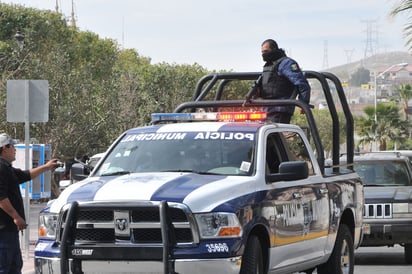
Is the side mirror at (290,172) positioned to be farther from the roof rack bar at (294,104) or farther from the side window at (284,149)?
the roof rack bar at (294,104)

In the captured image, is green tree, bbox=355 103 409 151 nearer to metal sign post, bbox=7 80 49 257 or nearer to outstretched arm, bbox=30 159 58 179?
metal sign post, bbox=7 80 49 257

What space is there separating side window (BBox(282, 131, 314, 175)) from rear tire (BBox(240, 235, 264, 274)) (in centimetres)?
182

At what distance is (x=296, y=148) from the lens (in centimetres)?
1180

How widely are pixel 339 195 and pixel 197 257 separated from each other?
150 inches

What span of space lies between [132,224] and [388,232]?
27.2ft

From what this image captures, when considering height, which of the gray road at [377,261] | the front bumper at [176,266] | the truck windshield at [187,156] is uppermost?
the truck windshield at [187,156]

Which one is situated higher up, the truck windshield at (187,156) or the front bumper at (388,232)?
the truck windshield at (187,156)

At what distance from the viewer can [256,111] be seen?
38.9ft

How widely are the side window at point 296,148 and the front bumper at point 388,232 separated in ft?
15.9

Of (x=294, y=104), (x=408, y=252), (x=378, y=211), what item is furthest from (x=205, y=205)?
(x=408, y=252)

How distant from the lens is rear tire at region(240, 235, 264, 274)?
30.9 ft

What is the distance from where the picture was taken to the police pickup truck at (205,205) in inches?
356

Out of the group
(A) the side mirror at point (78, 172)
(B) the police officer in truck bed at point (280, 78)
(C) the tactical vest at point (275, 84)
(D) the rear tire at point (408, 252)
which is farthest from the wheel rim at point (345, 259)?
(D) the rear tire at point (408, 252)

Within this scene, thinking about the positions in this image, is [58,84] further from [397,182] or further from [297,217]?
[297,217]
